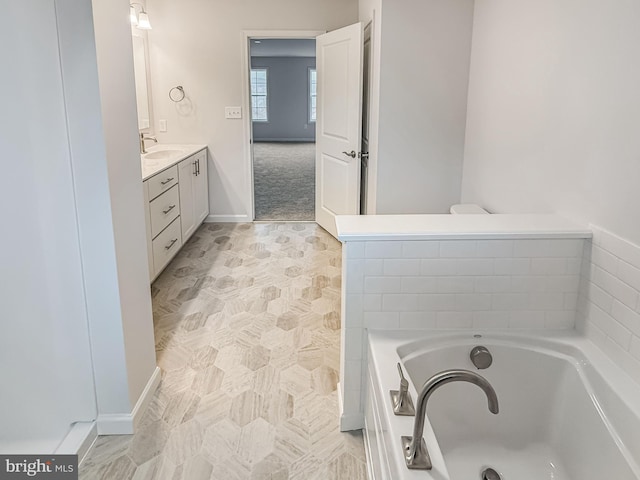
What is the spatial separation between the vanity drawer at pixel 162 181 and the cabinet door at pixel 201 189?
29.2 inches

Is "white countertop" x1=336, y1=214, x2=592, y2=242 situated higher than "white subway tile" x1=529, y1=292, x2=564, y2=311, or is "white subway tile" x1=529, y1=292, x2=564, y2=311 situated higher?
"white countertop" x1=336, y1=214, x2=592, y2=242

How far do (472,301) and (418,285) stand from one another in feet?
0.76

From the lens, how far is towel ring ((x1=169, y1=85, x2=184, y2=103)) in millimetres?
5266

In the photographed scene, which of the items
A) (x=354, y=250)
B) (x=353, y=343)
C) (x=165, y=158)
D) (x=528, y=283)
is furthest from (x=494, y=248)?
(x=165, y=158)

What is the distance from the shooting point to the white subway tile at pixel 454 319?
82.4 inches

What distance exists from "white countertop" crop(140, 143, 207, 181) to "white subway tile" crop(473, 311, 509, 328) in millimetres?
2250

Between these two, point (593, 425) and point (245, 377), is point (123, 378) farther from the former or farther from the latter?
point (593, 425)

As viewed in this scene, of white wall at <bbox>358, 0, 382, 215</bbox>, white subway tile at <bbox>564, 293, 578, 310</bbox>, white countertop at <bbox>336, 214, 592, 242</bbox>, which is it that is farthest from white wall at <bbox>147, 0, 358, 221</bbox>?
white subway tile at <bbox>564, 293, 578, 310</bbox>

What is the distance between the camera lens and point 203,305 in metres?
3.50

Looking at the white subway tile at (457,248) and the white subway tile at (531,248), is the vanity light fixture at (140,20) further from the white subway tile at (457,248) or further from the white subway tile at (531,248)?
the white subway tile at (531,248)

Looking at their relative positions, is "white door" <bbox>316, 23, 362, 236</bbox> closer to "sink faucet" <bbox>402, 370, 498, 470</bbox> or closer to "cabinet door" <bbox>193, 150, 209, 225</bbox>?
"cabinet door" <bbox>193, 150, 209, 225</bbox>

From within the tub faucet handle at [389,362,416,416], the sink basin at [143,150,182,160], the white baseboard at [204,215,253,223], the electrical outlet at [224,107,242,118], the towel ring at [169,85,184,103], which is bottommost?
the white baseboard at [204,215,253,223]

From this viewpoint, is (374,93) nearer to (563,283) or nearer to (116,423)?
(563,283)

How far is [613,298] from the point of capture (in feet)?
6.10
